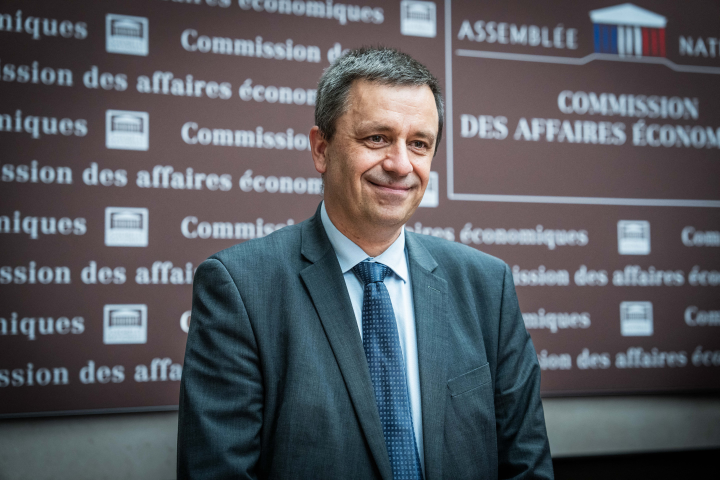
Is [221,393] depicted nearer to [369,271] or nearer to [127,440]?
[369,271]

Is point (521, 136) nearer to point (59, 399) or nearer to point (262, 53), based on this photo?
point (262, 53)

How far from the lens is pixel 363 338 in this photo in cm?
109

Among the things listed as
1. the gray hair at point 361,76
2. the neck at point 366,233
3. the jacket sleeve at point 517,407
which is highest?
the gray hair at point 361,76

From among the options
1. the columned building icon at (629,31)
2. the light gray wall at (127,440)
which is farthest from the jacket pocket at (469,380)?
the columned building icon at (629,31)

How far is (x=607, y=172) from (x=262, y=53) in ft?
5.03

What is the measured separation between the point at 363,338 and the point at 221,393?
31cm

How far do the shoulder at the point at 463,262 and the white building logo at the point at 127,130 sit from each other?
1078 millimetres

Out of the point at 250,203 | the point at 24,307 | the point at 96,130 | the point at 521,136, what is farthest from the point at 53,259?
the point at 521,136

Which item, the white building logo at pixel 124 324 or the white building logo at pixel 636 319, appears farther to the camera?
the white building logo at pixel 636 319

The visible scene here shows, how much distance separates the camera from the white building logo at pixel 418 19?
81.0 inches

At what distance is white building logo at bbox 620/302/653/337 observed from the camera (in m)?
2.14

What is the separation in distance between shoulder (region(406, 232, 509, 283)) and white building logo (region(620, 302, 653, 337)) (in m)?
1.14

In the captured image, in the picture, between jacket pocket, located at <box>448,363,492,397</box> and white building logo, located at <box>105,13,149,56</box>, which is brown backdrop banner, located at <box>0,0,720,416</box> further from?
jacket pocket, located at <box>448,363,492,397</box>

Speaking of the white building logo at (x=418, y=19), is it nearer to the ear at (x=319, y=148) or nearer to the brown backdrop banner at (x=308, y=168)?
the brown backdrop banner at (x=308, y=168)
